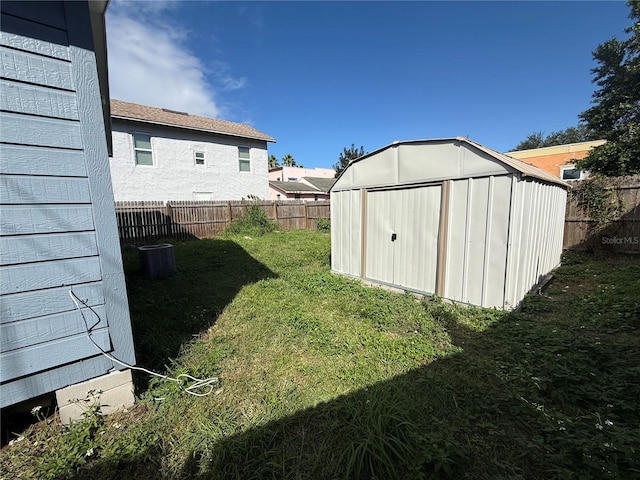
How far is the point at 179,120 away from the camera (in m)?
12.8

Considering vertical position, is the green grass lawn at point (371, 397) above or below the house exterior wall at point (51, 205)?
below

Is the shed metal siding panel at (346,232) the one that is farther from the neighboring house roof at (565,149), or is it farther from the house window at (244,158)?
the neighboring house roof at (565,149)

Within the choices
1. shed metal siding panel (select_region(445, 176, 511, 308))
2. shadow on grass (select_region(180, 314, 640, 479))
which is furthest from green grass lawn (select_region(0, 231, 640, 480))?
shed metal siding panel (select_region(445, 176, 511, 308))

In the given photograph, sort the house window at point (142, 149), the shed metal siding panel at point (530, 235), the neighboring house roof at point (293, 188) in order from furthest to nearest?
1. the neighboring house roof at point (293, 188)
2. the house window at point (142, 149)
3. the shed metal siding panel at point (530, 235)

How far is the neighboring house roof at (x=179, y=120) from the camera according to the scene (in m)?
11.3

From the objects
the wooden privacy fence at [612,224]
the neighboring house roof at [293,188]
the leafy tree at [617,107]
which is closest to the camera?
the wooden privacy fence at [612,224]

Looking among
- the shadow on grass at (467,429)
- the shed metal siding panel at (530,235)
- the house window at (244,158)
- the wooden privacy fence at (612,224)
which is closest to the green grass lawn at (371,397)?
the shadow on grass at (467,429)

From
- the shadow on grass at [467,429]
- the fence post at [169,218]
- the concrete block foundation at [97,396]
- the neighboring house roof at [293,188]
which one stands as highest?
the neighboring house roof at [293,188]

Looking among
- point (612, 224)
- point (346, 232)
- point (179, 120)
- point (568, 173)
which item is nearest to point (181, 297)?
point (346, 232)

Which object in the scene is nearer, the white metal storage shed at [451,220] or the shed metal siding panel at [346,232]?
the white metal storage shed at [451,220]

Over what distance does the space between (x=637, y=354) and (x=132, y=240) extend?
40.3 ft

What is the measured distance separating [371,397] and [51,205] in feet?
8.68

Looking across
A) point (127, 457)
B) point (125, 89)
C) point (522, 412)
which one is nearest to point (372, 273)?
point (522, 412)

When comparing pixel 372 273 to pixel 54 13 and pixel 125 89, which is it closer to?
pixel 54 13
